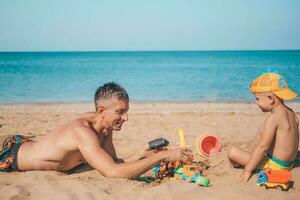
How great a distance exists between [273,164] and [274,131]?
443 mm

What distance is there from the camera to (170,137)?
6383 millimetres

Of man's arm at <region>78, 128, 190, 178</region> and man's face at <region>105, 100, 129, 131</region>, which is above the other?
man's face at <region>105, 100, 129, 131</region>

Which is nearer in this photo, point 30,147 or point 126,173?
point 126,173

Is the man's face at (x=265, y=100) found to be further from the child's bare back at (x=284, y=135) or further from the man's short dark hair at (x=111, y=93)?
the man's short dark hair at (x=111, y=93)

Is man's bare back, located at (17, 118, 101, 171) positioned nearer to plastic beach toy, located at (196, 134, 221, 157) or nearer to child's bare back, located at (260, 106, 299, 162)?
plastic beach toy, located at (196, 134, 221, 157)

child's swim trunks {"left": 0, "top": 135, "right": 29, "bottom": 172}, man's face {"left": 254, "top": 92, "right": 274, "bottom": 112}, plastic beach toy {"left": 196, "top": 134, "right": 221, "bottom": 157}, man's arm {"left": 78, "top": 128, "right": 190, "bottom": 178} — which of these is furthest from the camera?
plastic beach toy {"left": 196, "top": 134, "right": 221, "bottom": 157}

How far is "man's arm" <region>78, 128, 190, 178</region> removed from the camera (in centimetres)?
318

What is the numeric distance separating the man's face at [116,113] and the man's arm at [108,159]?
29 cm

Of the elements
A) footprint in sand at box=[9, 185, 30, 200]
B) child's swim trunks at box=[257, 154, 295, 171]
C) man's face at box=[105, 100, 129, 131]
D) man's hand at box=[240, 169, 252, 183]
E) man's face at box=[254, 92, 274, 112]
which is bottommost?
footprint in sand at box=[9, 185, 30, 200]

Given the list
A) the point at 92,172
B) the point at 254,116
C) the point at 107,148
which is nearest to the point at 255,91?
the point at 107,148

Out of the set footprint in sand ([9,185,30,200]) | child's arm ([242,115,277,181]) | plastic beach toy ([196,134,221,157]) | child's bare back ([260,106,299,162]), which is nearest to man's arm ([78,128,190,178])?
footprint in sand ([9,185,30,200])

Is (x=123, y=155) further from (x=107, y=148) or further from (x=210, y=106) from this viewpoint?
(x=210, y=106)

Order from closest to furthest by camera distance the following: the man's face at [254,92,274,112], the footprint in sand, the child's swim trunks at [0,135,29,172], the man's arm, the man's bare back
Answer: the footprint in sand, the man's arm, the man's bare back, the man's face at [254,92,274,112], the child's swim trunks at [0,135,29,172]

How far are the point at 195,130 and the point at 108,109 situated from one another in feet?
12.4
